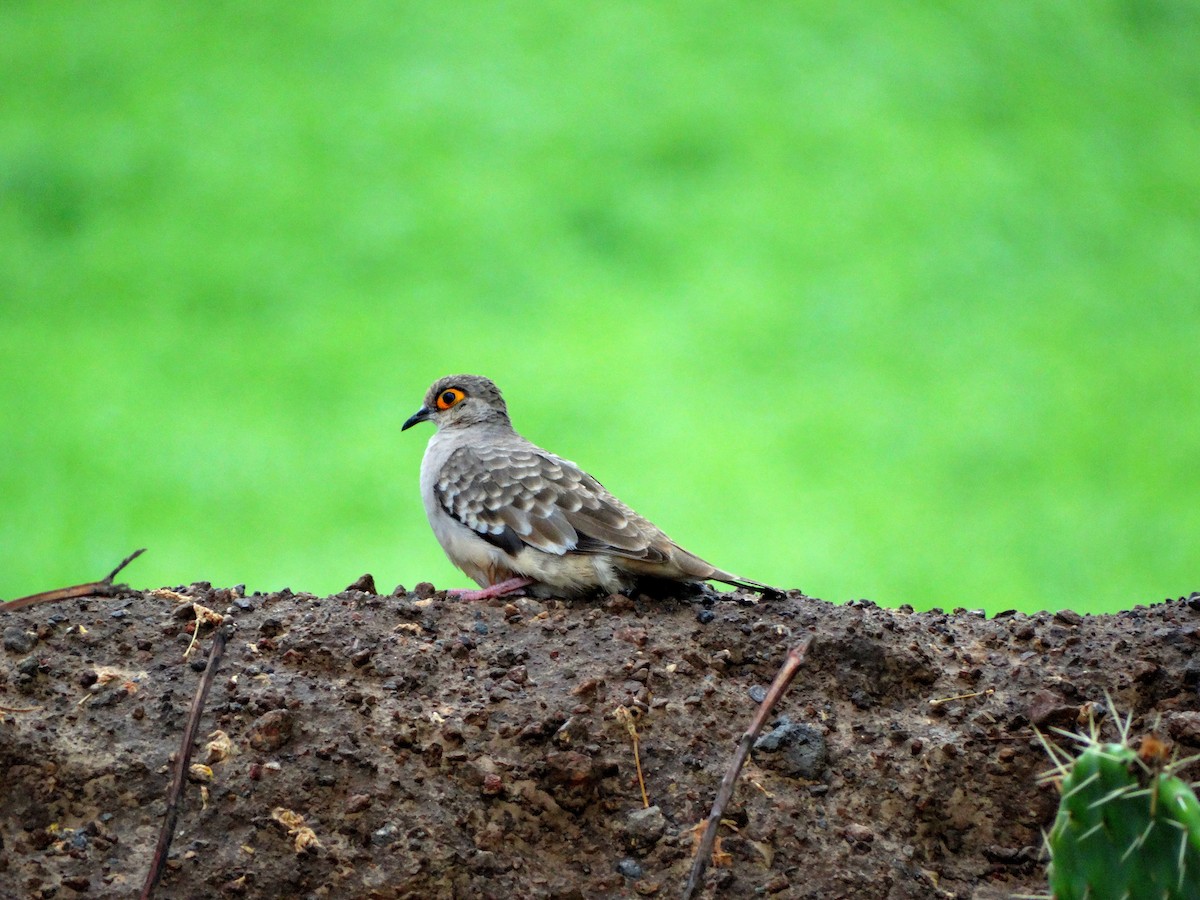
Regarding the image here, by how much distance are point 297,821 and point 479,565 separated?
165cm

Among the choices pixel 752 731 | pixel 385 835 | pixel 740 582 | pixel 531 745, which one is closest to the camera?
pixel 752 731

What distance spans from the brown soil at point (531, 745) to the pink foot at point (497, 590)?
314 mm

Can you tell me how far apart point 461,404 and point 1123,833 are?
3.44m

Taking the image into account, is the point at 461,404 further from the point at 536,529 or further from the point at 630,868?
the point at 630,868

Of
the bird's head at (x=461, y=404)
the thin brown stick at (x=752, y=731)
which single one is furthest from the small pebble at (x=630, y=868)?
the bird's head at (x=461, y=404)

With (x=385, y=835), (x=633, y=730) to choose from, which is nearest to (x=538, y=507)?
(x=633, y=730)

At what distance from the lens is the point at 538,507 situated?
4.40m

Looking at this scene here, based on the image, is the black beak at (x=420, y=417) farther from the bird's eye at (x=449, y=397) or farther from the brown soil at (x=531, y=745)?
the brown soil at (x=531, y=745)

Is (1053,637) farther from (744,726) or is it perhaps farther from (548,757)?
(548,757)

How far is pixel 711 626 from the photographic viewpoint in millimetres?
4012

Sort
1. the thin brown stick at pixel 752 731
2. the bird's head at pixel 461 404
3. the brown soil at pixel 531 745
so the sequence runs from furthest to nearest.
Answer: the bird's head at pixel 461 404
the brown soil at pixel 531 745
the thin brown stick at pixel 752 731

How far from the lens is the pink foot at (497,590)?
438 cm

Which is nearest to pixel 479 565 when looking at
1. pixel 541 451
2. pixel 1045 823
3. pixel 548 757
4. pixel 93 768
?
pixel 541 451

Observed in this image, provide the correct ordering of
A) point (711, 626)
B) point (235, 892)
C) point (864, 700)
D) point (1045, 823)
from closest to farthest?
1. point (235, 892)
2. point (1045, 823)
3. point (864, 700)
4. point (711, 626)
